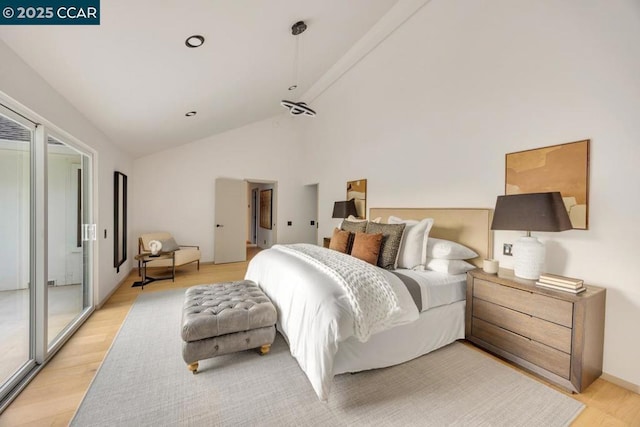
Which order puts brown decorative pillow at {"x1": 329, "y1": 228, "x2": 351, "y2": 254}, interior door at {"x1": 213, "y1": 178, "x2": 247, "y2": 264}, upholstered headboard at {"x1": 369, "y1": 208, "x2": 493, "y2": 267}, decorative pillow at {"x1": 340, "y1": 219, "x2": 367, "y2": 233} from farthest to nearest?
interior door at {"x1": 213, "y1": 178, "x2": 247, "y2": 264} < decorative pillow at {"x1": 340, "y1": 219, "x2": 367, "y2": 233} < brown decorative pillow at {"x1": 329, "y1": 228, "x2": 351, "y2": 254} < upholstered headboard at {"x1": 369, "y1": 208, "x2": 493, "y2": 267}

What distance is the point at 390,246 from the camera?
269 cm

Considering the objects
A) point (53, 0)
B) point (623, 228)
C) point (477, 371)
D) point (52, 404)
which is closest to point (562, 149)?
point (623, 228)

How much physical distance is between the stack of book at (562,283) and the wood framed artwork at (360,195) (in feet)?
8.93

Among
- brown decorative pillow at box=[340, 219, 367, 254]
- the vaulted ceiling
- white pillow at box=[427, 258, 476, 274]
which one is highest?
the vaulted ceiling

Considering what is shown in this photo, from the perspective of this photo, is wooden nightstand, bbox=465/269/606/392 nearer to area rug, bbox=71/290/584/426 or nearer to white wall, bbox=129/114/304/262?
area rug, bbox=71/290/584/426

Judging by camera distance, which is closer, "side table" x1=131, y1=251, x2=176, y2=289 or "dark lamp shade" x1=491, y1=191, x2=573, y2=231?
"dark lamp shade" x1=491, y1=191, x2=573, y2=231

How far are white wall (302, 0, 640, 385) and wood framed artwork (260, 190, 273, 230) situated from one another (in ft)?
11.5

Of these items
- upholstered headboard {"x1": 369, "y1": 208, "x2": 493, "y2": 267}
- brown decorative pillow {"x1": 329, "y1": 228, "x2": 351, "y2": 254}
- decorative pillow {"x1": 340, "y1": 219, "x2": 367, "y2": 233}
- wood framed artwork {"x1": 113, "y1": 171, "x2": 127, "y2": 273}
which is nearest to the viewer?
upholstered headboard {"x1": 369, "y1": 208, "x2": 493, "y2": 267}

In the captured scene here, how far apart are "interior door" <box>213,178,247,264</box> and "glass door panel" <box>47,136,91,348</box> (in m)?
2.81

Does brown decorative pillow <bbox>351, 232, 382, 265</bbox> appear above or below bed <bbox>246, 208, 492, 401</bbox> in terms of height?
above

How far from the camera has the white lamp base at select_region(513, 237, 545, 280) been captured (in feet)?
6.88

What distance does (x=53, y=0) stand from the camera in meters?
1.48

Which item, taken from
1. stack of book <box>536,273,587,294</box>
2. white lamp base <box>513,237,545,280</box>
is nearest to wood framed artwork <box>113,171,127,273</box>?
white lamp base <box>513,237,545,280</box>

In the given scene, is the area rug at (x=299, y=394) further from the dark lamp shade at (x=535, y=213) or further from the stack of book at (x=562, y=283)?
the dark lamp shade at (x=535, y=213)
